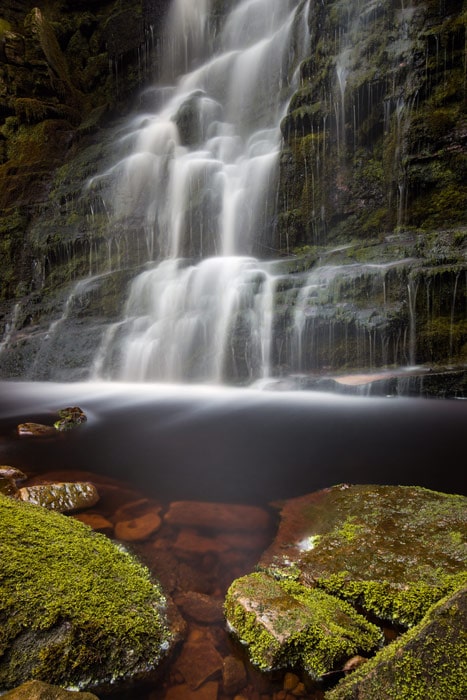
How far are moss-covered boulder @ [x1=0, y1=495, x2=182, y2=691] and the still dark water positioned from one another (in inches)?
63.5

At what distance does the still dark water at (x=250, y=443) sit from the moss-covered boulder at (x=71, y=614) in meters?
1.61

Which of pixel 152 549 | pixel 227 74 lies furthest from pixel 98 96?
pixel 152 549

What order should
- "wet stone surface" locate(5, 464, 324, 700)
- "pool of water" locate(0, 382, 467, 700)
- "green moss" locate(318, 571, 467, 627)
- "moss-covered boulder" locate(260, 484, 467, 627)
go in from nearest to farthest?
"wet stone surface" locate(5, 464, 324, 700) → "green moss" locate(318, 571, 467, 627) → "moss-covered boulder" locate(260, 484, 467, 627) → "pool of water" locate(0, 382, 467, 700)

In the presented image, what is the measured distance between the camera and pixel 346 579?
2.31 meters

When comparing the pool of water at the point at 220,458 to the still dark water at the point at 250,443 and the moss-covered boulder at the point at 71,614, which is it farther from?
the moss-covered boulder at the point at 71,614

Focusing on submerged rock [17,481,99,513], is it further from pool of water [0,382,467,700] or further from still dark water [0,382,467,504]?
still dark water [0,382,467,504]

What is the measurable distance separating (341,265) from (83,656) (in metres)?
10.6

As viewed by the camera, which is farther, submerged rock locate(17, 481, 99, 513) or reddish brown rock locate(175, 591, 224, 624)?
submerged rock locate(17, 481, 99, 513)

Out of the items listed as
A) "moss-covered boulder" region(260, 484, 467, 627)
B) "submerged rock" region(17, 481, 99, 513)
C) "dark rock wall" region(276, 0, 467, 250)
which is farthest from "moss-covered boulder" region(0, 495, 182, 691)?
"dark rock wall" region(276, 0, 467, 250)

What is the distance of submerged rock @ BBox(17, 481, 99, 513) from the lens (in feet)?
10.9

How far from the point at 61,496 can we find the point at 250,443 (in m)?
2.76

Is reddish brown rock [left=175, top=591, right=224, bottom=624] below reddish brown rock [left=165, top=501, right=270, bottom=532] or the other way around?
below

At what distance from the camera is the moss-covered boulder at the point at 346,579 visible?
71.9 inches

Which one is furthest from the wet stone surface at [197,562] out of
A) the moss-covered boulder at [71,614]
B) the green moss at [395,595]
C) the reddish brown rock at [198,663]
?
the green moss at [395,595]
